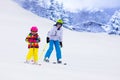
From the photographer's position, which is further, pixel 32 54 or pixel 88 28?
pixel 88 28

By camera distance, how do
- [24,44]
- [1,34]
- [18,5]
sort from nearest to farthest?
[24,44] < [1,34] < [18,5]

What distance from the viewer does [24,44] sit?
26.5 meters

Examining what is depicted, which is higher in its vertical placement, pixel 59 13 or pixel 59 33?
pixel 59 13

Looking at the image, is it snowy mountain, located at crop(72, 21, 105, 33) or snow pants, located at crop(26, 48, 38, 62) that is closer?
snow pants, located at crop(26, 48, 38, 62)

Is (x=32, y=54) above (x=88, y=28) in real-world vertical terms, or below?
below

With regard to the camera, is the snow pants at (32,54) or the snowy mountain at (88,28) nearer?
the snow pants at (32,54)

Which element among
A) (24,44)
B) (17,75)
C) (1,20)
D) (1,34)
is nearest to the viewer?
(17,75)

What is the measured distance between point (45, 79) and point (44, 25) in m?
33.1

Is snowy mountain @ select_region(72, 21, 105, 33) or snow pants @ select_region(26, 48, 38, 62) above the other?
snowy mountain @ select_region(72, 21, 105, 33)

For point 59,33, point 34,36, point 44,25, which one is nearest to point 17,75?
point 34,36

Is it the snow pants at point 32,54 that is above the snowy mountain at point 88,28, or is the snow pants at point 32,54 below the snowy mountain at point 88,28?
below

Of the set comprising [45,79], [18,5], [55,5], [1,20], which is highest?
[55,5]

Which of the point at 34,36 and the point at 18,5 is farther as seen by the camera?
the point at 18,5

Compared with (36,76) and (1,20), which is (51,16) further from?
(36,76)
